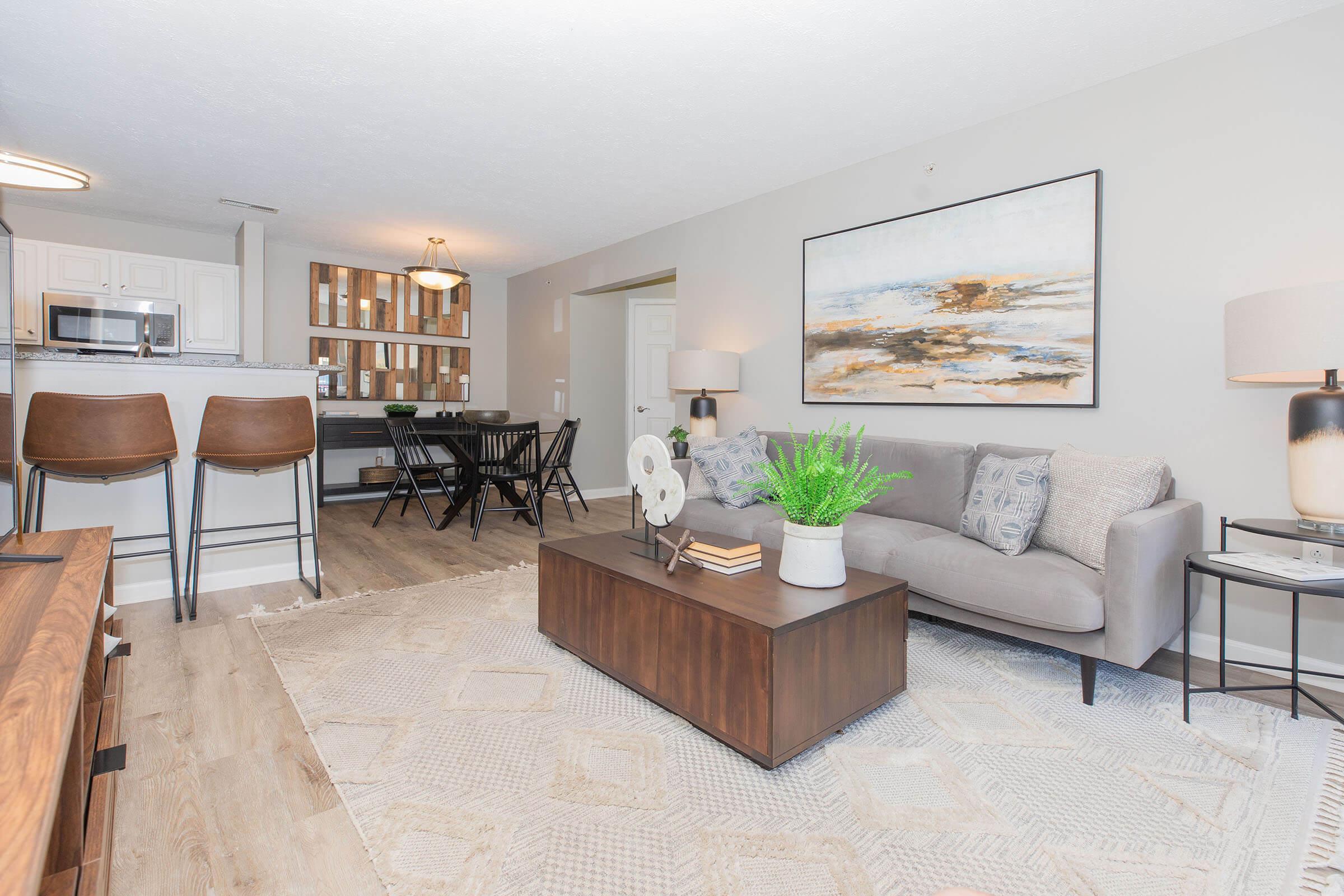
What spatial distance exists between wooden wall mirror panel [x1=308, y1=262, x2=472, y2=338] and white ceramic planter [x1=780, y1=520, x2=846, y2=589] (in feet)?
16.2

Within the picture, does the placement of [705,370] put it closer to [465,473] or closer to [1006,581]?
[465,473]

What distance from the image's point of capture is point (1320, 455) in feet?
6.39

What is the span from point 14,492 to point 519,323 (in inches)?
222

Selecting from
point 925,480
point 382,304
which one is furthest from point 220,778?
point 382,304

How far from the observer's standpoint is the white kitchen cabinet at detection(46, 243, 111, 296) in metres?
4.55

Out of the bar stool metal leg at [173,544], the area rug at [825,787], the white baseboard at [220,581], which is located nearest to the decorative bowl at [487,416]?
the white baseboard at [220,581]

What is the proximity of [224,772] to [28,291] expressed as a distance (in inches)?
186

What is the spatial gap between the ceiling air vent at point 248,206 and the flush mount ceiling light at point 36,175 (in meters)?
2.03

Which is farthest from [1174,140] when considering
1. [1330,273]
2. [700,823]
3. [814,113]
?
[700,823]

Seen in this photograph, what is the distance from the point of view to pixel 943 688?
2232 mm

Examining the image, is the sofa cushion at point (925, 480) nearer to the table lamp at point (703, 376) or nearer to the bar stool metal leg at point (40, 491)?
the table lamp at point (703, 376)

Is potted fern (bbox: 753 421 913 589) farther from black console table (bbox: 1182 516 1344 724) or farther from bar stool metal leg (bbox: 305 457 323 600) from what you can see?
bar stool metal leg (bbox: 305 457 323 600)

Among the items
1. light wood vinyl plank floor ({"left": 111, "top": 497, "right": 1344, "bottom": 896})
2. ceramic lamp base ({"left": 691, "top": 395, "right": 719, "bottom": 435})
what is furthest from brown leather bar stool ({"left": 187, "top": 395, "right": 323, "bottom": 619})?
ceramic lamp base ({"left": 691, "top": 395, "right": 719, "bottom": 435})

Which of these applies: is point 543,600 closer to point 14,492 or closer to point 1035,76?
point 14,492
